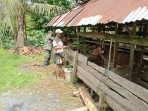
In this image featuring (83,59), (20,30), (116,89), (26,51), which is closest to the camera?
(116,89)

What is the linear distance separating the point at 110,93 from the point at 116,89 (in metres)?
0.23

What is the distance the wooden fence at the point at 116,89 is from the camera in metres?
2.18

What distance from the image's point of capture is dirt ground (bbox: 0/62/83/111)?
369 cm

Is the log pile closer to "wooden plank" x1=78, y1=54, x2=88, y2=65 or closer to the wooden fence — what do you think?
"wooden plank" x1=78, y1=54, x2=88, y2=65

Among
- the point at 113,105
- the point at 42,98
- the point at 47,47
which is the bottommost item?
the point at 42,98

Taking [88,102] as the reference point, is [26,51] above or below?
above

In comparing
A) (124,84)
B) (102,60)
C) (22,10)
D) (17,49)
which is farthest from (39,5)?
(124,84)

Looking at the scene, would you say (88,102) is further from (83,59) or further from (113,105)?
(83,59)

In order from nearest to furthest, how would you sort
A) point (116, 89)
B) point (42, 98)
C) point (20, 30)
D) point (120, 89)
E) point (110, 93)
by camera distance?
point (120, 89), point (116, 89), point (110, 93), point (42, 98), point (20, 30)

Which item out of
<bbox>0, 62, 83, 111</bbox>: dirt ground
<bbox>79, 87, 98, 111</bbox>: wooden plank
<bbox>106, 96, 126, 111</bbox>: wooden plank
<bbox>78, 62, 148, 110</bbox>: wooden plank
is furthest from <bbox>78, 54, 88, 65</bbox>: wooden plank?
<bbox>106, 96, 126, 111</bbox>: wooden plank

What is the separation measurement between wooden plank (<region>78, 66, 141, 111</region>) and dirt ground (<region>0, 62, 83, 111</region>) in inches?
29.6

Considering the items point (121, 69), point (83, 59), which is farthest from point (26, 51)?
point (121, 69)

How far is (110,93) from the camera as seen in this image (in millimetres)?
2945

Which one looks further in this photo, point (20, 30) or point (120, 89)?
point (20, 30)
